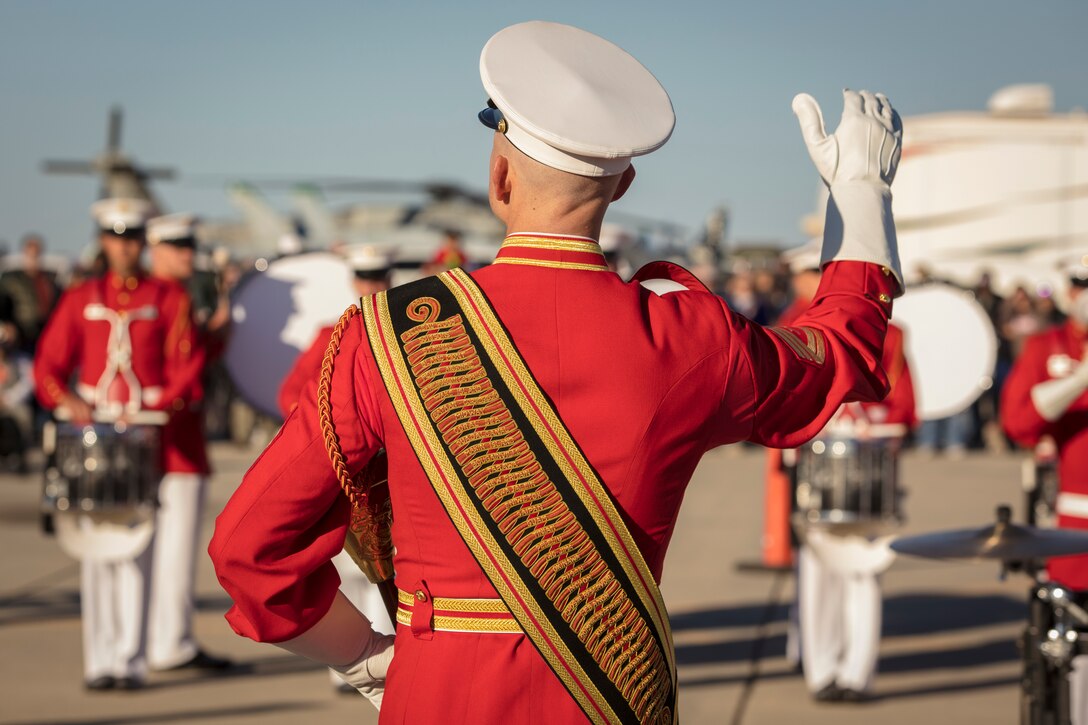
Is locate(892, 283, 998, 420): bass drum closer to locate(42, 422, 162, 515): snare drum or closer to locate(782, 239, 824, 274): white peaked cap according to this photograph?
locate(782, 239, 824, 274): white peaked cap

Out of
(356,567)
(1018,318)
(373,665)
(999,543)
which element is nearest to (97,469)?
(356,567)

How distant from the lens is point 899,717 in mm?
6621

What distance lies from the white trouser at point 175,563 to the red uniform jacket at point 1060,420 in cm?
374

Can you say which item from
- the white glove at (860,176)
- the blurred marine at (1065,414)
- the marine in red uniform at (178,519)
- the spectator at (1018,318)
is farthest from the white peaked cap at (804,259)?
the spectator at (1018,318)

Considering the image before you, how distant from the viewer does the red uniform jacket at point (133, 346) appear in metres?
6.80

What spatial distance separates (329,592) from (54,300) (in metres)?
14.1

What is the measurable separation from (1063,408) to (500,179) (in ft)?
11.0

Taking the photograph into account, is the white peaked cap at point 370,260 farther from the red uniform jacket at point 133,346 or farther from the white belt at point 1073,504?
the white belt at point 1073,504

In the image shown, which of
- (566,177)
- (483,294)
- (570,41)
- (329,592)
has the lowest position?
(329,592)

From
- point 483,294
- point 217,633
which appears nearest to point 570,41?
point 483,294

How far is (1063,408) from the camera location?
511cm

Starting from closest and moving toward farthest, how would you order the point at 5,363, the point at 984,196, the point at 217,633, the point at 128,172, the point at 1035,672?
the point at 1035,672, the point at 217,633, the point at 5,363, the point at 984,196, the point at 128,172

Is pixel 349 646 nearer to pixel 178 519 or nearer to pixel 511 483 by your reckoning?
pixel 511 483

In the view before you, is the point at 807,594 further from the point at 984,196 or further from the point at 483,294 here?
the point at 984,196
